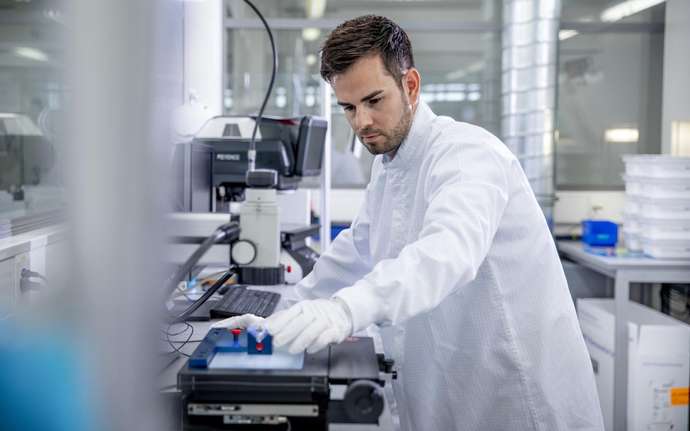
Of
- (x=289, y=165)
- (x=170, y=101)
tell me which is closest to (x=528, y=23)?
(x=289, y=165)

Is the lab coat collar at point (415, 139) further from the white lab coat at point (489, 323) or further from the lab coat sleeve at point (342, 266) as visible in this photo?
the lab coat sleeve at point (342, 266)

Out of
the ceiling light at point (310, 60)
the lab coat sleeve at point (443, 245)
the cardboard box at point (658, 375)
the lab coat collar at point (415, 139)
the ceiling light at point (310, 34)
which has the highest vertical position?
the ceiling light at point (310, 34)

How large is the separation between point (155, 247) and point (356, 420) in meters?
0.40

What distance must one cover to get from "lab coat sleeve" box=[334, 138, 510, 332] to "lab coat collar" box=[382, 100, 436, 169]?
0.49 feet

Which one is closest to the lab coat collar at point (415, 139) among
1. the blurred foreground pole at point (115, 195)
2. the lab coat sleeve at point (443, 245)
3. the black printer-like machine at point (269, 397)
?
the lab coat sleeve at point (443, 245)

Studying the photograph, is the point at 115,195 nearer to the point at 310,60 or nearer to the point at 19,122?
the point at 19,122

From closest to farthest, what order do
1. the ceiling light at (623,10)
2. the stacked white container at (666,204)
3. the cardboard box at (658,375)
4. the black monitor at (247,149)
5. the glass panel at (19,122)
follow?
the glass panel at (19,122), the black monitor at (247,149), the cardboard box at (658,375), the stacked white container at (666,204), the ceiling light at (623,10)

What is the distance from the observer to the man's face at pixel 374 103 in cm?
107

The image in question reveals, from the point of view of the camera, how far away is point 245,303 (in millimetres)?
1381

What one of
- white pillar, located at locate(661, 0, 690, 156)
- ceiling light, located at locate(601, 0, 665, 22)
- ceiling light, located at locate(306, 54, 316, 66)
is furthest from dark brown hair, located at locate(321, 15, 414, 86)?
ceiling light, located at locate(601, 0, 665, 22)

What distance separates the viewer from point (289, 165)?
6.56ft

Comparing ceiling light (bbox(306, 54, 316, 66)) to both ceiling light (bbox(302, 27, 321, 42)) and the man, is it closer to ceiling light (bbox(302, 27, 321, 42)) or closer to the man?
ceiling light (bbox(302, 27, 321, 42))

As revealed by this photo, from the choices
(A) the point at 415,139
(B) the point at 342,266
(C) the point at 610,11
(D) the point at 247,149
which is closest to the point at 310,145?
(D) the point at 247,149

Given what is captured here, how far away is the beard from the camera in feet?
3.73
